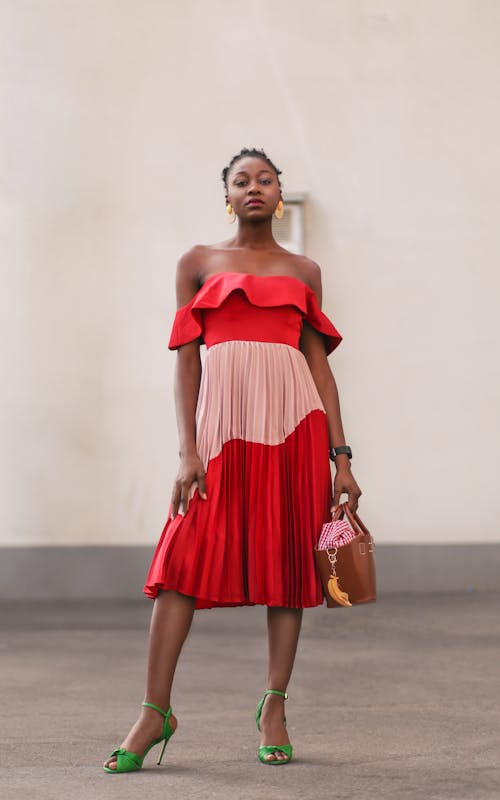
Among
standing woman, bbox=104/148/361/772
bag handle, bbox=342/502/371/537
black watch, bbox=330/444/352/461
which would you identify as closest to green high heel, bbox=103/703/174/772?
→ standing woman, bbox=104/148/361/772

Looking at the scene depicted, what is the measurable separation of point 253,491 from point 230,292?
46cm

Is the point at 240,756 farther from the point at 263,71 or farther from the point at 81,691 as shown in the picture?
the point at 263,71

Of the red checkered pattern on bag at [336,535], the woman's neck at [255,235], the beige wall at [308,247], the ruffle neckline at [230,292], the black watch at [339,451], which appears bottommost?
the red checkered pattern on bag at [336,535]

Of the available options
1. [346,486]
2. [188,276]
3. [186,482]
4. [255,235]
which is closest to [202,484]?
[186,482]

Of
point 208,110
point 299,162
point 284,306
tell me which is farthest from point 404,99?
point 284,306

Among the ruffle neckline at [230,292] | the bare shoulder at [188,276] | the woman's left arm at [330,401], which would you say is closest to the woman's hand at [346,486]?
the woman's left arm at [330,401]

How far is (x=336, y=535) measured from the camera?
2.32 metres

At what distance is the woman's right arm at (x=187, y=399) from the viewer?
234 centimetres

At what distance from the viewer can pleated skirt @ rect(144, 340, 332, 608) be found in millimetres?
2301

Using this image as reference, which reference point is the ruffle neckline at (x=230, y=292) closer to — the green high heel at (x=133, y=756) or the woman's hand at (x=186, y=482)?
the woman's hand at (x=186, y=482)

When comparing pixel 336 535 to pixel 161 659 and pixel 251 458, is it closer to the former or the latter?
pixel 251 458

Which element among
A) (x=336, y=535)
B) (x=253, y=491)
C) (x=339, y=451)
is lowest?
(x=336, y=535)

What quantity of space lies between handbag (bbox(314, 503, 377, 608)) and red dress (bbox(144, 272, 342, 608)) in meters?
0.06

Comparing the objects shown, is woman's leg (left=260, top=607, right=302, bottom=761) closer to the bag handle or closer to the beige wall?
the bag handle
